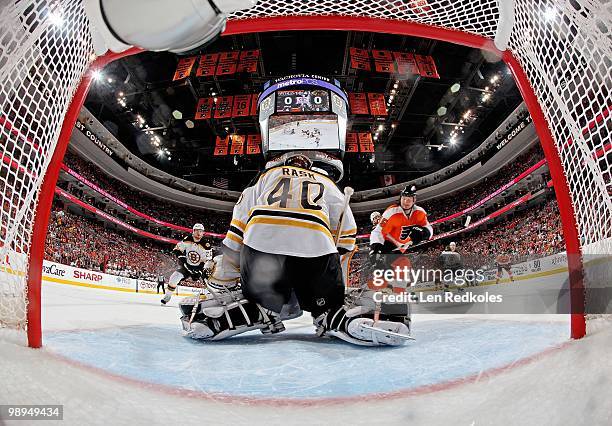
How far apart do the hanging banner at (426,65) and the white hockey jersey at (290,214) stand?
8.12m

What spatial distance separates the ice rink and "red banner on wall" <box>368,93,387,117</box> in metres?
8.62

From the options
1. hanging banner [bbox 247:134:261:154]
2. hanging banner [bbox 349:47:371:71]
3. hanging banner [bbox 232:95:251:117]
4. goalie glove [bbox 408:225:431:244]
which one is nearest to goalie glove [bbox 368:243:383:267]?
goalie glove [bbox 408:225:431:244]

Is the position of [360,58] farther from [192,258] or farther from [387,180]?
[387,180]

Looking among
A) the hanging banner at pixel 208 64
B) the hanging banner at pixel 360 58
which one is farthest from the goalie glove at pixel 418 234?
the hanging banner at pixel 208 64

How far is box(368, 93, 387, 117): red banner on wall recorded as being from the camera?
31.3 ft

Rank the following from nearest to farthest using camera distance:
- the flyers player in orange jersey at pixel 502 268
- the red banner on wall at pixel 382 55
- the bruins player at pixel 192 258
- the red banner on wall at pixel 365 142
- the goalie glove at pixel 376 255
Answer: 1. the goalie glove at pixel 376 255
2. the bruins player at pixel 192 258
3. the flyers player in orange jersey at pixel 502 268
4. the red banner on wall at pixel 382 55
5. the red banner on wall at pixel 365 142

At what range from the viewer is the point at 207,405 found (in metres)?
0.81

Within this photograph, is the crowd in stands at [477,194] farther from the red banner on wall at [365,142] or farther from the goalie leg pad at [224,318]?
the goalie leg pad at [224,318]

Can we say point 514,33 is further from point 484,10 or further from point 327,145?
point 327,145

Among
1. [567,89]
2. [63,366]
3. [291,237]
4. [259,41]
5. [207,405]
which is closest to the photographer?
[207,405]

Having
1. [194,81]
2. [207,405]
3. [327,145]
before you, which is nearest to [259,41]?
[194,81]

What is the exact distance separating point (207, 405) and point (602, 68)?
1.24 meters

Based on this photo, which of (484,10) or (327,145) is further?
(327,145)

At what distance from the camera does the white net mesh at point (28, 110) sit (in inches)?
39.6
